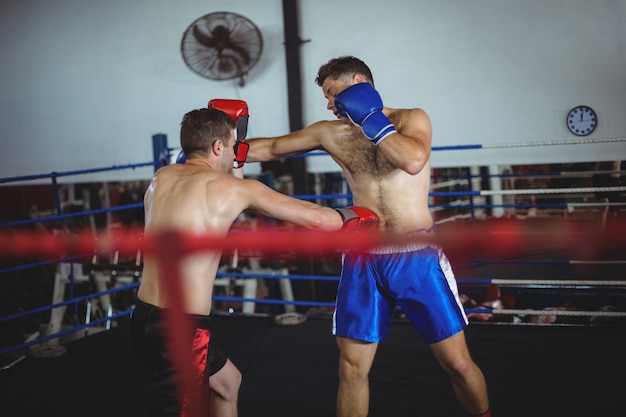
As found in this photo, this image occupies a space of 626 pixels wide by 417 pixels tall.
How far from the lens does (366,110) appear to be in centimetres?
182

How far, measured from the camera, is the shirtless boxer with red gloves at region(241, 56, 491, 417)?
1826mm

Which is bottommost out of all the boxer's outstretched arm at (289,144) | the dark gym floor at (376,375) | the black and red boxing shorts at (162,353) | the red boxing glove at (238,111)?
the dark gym floor at (376,375)

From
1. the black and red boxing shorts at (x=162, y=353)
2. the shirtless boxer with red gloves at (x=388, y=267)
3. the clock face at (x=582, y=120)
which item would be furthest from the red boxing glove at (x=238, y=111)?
the clock face at (x=582, y=120)

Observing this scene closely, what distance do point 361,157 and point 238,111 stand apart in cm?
53

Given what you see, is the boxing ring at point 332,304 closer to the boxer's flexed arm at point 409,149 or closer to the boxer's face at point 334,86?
the boxer's flexed arm at point 409,149

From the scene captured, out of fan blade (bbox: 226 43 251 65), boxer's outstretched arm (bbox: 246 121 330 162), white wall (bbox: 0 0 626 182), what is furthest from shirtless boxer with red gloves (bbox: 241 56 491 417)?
fan blade (bbox: 226 43 251 65)

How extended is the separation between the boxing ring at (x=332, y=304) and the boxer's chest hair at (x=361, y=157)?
0.33 metres

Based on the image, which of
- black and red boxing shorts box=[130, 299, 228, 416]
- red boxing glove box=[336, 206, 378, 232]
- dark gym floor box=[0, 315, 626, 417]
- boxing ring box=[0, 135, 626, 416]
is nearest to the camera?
boxing ring box=[0, 135, 626, 416]

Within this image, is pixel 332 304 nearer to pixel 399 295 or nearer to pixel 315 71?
pixel 399 295

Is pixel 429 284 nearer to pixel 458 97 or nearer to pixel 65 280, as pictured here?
pixel 458 97

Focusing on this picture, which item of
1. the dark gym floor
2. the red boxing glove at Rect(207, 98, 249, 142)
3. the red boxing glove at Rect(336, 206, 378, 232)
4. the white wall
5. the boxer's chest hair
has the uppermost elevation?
the white wall

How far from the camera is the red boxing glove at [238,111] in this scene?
218 cm

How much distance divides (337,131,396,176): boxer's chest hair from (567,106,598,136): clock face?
6.53 ft

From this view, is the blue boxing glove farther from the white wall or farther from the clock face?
the clock face
